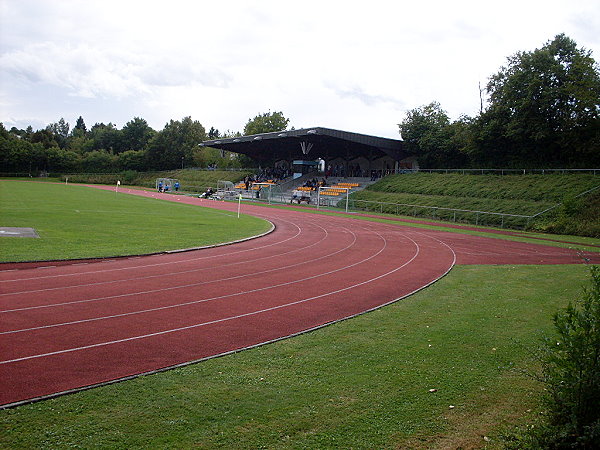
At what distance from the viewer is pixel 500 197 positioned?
4038 cm

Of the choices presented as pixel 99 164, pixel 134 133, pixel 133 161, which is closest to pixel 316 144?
pixel 133 161

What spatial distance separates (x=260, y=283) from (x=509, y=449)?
8998 millimetres

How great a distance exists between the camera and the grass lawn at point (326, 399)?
5000mm

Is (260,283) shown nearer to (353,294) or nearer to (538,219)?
(353,294)

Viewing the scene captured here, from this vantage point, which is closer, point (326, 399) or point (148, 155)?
point (326, 399)

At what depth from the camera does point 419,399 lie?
6.02 metres

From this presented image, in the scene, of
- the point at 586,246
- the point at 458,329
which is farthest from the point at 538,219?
the point at 458,329

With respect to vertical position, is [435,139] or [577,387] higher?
→ [435,139]

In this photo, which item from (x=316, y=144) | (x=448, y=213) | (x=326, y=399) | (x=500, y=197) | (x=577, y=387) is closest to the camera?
(x=577, y=387)

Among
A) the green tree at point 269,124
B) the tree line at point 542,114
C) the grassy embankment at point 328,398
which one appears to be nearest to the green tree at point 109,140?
the green tree at point 269,124

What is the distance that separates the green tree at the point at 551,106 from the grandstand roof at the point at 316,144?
45.1 ft

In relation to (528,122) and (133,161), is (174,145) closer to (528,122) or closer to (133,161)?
(133,161)

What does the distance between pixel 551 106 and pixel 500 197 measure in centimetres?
1146

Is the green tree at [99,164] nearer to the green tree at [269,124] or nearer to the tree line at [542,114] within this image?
the green tree at [269,124]
